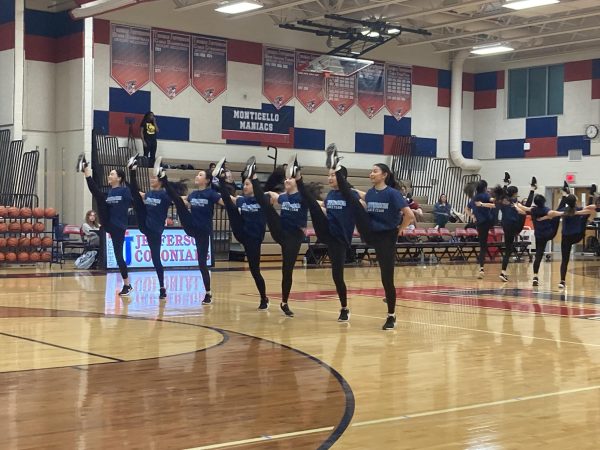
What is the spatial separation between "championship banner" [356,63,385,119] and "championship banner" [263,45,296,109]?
2.68m

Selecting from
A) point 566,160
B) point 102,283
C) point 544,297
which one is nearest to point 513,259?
point 566,160

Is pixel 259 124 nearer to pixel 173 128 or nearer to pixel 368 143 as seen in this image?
pixel 173 128

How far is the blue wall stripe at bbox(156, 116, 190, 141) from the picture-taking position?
967 inches

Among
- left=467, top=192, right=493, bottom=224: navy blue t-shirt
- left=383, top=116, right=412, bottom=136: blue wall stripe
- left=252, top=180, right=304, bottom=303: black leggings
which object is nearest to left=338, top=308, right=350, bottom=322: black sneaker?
left=252, top=180, right=304, bottom=303: black leggings

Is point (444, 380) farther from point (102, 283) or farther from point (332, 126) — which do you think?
point (332, 126)

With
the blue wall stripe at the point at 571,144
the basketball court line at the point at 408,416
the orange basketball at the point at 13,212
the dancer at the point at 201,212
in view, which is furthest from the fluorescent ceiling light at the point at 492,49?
the basketball court line at the point at 408,416

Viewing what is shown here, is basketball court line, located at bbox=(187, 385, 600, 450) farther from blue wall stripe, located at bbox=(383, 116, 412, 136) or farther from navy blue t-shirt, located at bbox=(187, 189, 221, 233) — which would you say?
blue wall stripe, located at bbox=(383, 116, 412, 136)

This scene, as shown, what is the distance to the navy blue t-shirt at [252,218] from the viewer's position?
37.7 feet

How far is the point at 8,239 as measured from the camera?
63.0 feet

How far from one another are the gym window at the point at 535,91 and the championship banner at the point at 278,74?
852 centimetres

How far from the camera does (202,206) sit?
12.2m

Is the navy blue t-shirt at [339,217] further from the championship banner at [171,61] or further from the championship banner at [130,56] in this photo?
the championship banner at [171,61]

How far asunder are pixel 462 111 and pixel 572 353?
2450 cm

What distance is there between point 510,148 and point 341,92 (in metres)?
6.66
